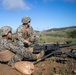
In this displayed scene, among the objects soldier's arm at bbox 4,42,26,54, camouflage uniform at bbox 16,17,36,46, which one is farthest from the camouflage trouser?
camouflage uniform at bbox 16,17,36,46

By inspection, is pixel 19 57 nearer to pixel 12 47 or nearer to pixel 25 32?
pixel 12 47

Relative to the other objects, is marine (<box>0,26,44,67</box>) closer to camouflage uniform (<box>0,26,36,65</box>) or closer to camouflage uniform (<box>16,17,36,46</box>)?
camouflage uniform (<box>0,26,36,65</box>)

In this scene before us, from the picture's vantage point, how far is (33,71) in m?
5.73

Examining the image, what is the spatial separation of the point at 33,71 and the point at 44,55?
1595mm

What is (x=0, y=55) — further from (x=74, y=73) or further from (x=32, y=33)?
(x=32, y=33)

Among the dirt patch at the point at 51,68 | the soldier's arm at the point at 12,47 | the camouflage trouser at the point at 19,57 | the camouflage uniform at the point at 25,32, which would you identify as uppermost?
the camouflage uniform at the point at 25,32

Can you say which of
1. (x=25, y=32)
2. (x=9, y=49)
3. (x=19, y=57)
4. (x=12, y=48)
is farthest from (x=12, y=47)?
(x=25, y=32)

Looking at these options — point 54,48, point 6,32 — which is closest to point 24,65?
point 6,32

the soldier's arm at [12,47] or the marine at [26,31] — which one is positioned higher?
the marine at [26,31]

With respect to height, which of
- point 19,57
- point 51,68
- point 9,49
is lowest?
point 51,68

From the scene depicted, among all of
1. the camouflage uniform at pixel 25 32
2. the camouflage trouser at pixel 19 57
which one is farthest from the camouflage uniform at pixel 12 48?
the camouflage uniform at pixel 25 32

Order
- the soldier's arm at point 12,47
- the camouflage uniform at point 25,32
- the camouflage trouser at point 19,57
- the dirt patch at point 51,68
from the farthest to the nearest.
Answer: the camouflage uniform at point 25,32
the camouflage trouser at point 19,57
the soldier's arm at point 12,47
the dirt patch at point 51,68

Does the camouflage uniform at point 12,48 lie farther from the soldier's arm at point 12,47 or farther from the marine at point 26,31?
the marine at point 26,31

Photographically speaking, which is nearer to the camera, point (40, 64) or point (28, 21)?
point (40, 64)
